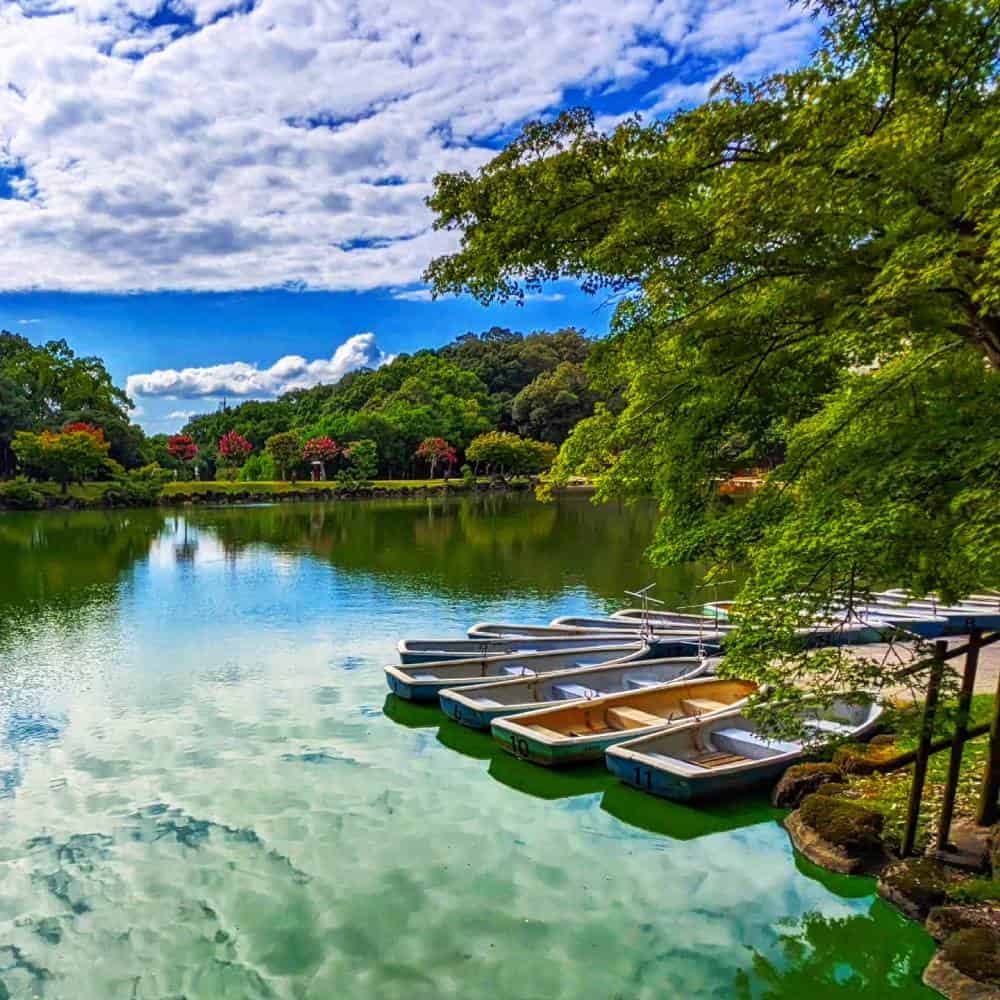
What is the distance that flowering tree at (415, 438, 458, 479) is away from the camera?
76.9 m

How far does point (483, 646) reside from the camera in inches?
579

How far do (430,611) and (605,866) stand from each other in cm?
1373

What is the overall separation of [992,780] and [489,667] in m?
7.97

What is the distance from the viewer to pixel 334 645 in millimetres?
17562

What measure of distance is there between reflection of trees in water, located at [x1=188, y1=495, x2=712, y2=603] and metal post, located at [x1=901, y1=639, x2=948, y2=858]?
5374mm

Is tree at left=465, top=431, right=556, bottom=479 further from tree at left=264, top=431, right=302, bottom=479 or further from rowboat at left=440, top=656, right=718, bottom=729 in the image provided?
rowboat at left=440, top=656, right=718, bottom=729

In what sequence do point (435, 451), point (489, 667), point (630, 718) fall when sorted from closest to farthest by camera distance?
point (630, 718), point (489, 667), point (435, 451)

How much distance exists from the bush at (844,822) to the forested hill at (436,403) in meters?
71.8

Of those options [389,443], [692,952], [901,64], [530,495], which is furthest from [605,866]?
[389,443]

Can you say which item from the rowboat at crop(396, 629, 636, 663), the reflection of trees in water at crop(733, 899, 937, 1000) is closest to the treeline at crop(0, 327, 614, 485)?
the rowboat at crop(396, 629, 636, 663)

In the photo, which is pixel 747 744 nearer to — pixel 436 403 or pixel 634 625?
pixel 634 625

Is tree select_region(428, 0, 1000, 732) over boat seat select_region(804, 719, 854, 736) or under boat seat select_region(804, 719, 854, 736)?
over

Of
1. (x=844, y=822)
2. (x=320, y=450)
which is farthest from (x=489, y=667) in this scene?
(x=320, y=450)

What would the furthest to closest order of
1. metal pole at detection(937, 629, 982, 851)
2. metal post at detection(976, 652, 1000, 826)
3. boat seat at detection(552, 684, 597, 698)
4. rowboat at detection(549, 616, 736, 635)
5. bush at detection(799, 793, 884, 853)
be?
rowboat at detection(549, 616, 736, 635)
boat seat at detection(552, 684, 597, 698)
bush at detection(799, 793, 884, 853)
metal post at detection(976, 652, 1000, 826)
metal pole at detection(937, 629, 982, 851)
